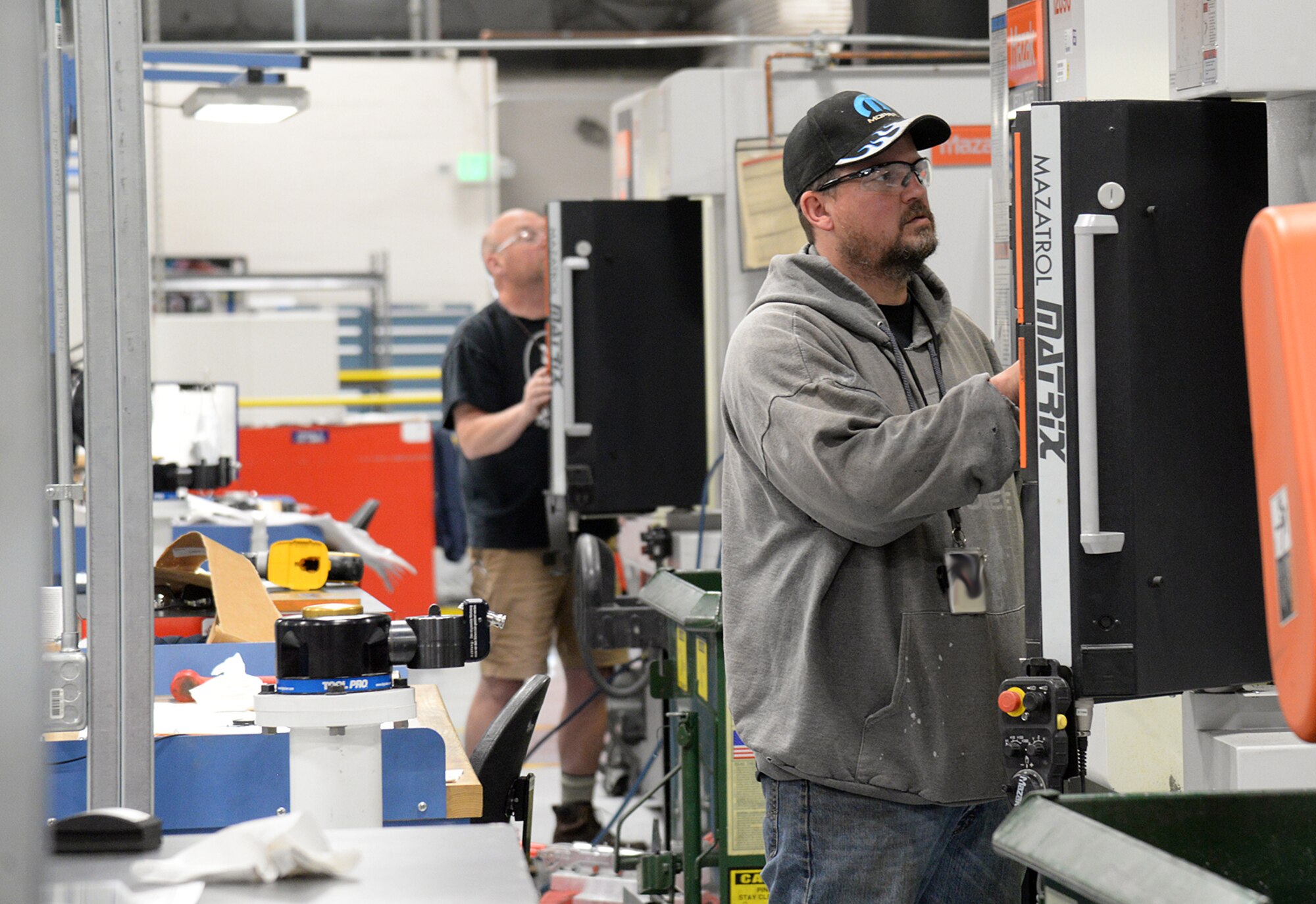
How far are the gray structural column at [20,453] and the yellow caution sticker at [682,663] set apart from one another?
7.55 feet

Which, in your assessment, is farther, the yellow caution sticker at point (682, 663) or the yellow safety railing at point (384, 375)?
the yellow safety railing at point (384, 375)

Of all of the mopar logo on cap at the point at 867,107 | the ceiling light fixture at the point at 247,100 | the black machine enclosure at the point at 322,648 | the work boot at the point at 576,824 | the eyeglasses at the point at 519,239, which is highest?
the ceiling light fixture at the point at 247,100

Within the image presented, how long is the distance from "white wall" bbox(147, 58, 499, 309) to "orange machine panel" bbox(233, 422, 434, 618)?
3049 mm

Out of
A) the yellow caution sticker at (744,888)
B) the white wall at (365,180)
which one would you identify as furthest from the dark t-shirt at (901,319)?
the white wall at (365,180)

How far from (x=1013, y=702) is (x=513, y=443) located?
2.65 m

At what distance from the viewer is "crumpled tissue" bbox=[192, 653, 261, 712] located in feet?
6.94

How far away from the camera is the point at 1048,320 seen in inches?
60.9

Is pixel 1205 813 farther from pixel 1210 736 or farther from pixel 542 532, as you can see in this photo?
pixel 542 532

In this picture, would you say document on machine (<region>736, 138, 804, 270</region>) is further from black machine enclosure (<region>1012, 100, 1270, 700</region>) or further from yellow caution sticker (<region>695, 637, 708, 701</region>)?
black machine enclosure (<region>1012, 100, 1270, 700</region>)

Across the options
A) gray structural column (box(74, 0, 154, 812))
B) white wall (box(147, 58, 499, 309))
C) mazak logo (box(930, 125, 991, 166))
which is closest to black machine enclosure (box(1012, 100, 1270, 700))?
gray structural column (box(74, 0, 154, 812))

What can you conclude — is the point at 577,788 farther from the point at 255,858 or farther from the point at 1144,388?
the point at 255,858

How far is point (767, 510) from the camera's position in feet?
6.03

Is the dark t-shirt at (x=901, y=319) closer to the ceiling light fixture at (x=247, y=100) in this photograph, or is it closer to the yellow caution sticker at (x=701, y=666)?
the yellow caution sticker at (x=701, y=666)

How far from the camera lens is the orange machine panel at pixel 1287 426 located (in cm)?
107
